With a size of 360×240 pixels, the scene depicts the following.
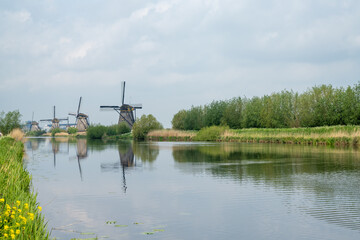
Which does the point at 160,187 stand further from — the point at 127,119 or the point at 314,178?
the point at 127,119

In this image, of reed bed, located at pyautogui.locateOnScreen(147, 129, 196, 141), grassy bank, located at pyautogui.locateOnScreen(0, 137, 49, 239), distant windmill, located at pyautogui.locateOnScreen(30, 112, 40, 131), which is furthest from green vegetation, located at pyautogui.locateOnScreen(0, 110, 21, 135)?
distant windmill, located at pyautogui.locateOnScreen(30, 112, 40, 131)

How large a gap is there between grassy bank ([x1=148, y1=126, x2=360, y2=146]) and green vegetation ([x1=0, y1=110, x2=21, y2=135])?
25374mm

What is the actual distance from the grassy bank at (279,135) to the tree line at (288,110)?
4403 millimetres

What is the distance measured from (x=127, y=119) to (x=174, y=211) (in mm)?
71199

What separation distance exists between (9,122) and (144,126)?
27.1 metres

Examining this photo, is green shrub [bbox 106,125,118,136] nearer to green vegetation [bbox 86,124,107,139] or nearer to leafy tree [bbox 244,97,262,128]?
green vegetation [bbox 86,124,107,139]

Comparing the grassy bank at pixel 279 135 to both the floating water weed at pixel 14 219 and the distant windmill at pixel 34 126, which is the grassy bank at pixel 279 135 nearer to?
the floating water weed at pixel 14 219

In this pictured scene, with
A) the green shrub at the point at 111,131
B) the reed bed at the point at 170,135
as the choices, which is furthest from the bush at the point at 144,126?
the green shrub at the point at 111,131

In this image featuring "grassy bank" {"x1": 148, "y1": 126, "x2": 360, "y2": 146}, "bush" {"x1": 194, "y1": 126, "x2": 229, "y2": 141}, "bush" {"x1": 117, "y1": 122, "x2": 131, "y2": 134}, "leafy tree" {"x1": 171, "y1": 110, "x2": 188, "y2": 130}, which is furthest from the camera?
"leafy tree" {"x1": 171, "y1": 110, "x2": 188, "y2": 130}

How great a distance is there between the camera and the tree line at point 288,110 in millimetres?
47334

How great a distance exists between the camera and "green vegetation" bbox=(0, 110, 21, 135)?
44219mm

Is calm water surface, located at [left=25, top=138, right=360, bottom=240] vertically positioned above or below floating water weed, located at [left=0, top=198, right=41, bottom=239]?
below

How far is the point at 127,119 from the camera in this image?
261ft

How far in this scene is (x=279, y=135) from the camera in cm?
4694
